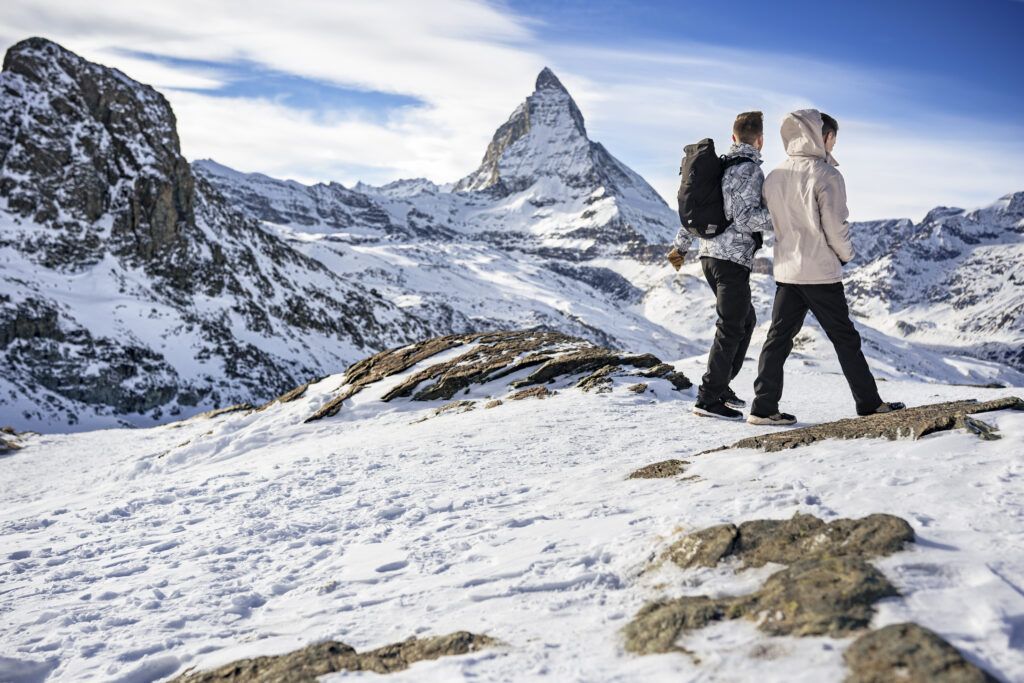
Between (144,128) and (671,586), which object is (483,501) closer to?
(671,586)

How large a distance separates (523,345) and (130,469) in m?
7.88

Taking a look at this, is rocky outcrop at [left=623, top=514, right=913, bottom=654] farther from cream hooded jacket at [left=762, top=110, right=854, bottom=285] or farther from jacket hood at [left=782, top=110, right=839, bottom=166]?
jacket hood at [left=782, top=110, right=839, bottom=166]

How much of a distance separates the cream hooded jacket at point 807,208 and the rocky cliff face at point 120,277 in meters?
29.6

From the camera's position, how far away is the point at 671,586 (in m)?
2.66

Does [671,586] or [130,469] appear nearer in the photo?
[671,586]

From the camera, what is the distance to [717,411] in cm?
723

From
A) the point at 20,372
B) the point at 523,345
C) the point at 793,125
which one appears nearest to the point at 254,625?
the point at 793,125

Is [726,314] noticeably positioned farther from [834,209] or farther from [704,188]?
[834,209]

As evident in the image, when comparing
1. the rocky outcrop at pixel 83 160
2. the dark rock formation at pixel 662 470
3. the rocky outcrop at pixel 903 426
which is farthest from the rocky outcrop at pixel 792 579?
the rocky outcrop at pixel 83 160

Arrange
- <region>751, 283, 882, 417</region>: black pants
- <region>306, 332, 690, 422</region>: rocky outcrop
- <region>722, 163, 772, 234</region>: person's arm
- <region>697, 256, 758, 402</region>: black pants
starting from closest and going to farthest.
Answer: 1. <region>751, 283, 882, 417</region>: black pants
2. <region>722, 163, 772, 234</region>: person's arm
3. <region>697, 256, 758, 402</region>: black pants
4. <region>306, 332, 690, 422</region>: rocky outcrop

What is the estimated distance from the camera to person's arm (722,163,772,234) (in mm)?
6211

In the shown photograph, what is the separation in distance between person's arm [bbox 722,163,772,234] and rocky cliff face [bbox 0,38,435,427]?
2913cm

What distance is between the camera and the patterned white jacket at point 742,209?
6.25 meters

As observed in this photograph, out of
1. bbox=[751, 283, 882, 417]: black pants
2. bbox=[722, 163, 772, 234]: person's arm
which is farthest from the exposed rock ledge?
bbox=[722, 163, 772, 234]: person's arm
